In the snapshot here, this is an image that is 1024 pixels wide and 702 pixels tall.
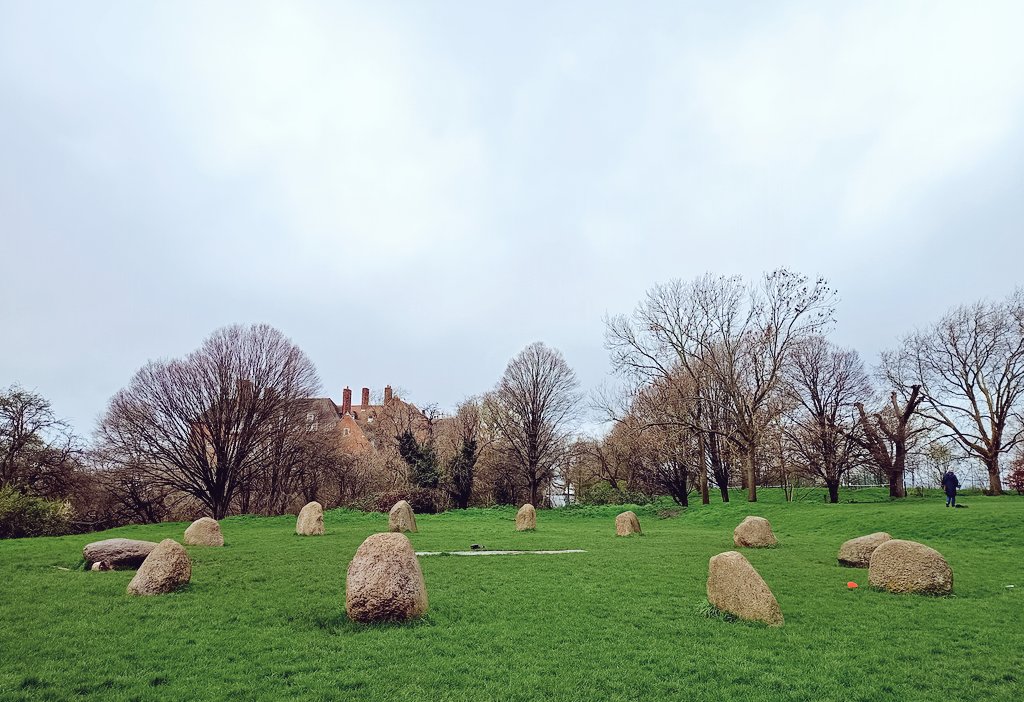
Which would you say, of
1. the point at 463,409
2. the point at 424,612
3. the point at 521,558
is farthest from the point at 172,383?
the point at 424,612

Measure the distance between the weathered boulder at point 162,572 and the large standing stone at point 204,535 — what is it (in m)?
7.89

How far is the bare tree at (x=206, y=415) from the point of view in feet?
111

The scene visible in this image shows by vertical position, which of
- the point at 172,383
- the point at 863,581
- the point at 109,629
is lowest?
the point at 863,581

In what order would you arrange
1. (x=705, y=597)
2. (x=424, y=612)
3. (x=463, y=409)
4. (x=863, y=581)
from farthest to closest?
(x=463, y=409)
(x=863, y=581)
(x=705, y=597)
(x=424, y=612)

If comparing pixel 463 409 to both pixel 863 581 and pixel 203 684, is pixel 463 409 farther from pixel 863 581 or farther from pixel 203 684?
pixel 203 684

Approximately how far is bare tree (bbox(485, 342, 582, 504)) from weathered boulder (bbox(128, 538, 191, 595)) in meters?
32.9

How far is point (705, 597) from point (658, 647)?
115 inches

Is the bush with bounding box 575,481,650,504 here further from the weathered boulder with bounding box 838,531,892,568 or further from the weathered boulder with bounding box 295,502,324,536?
the weathered boulder with bounding box 838,531,892,568

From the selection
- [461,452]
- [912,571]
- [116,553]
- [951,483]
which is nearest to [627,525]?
[912,571]

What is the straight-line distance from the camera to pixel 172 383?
3425cm

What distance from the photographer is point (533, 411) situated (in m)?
42.4

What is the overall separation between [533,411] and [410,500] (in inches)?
422

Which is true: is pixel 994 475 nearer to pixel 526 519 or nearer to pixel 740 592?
pixel 526 519

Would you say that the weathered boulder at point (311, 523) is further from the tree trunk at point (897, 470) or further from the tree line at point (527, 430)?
the tree trunk at point (897, 470)
